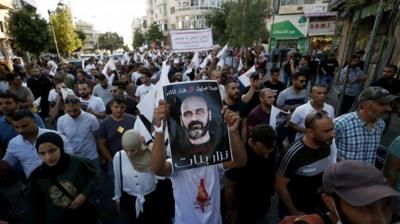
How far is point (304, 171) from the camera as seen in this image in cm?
260

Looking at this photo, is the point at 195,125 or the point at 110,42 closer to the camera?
the point at 195,125

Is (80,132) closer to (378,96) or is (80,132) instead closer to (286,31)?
(378,96)

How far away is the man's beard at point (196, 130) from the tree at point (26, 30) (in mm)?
25743

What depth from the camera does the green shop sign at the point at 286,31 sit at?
1196 inches

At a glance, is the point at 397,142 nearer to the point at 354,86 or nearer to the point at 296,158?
the point at 296,158

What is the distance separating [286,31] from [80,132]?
100 ft

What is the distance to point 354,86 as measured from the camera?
24.5 feet

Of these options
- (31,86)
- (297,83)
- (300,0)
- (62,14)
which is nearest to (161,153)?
(297,83)

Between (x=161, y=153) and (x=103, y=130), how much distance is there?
222cm

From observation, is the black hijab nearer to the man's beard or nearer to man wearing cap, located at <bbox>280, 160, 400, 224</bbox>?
the man's beard

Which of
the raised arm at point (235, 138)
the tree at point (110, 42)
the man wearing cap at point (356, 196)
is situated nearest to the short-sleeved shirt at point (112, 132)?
the raised arm at point (235, 138)

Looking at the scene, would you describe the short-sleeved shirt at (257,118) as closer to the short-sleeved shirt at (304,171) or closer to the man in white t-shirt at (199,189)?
the short-sleeved shirt at (304,171)

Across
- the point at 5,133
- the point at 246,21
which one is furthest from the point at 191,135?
the point at 246,21

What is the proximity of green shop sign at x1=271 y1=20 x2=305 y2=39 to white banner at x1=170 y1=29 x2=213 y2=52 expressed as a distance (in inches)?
991
